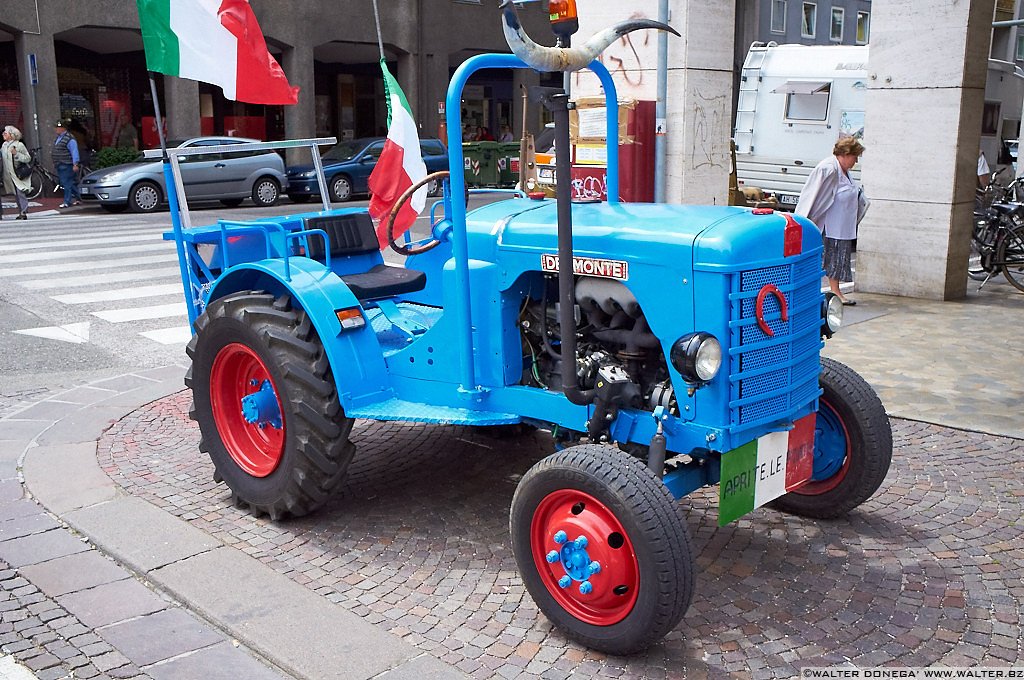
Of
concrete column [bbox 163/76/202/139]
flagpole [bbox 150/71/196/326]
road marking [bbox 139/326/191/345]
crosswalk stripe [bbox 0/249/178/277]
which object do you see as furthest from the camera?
concrete column [bbox 163/76/202/139]

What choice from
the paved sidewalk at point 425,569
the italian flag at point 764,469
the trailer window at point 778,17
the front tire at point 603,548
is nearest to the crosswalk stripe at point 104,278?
the paved sidewalk at point 425,569

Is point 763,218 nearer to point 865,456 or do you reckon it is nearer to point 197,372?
point 865,456

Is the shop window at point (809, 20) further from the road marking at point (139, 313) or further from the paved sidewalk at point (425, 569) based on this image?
the paved sidewalk at point (425, 569)

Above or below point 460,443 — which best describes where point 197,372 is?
above

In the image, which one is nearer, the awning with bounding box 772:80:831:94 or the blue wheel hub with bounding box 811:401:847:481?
the blue wheel hub with bounding box 811:401:847:481

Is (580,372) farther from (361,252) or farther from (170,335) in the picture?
(170,335)

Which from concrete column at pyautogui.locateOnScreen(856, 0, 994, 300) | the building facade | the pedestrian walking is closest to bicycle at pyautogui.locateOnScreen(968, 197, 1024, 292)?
concrete column at pyautogui.locateOnScreen(856, 0, 994, 300)

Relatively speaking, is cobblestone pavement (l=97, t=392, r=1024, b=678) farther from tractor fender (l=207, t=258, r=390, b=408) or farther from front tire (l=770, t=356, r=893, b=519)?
tractor fender (l=207, t=258, r=390, b=408)

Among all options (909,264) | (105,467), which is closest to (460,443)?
(105,467)

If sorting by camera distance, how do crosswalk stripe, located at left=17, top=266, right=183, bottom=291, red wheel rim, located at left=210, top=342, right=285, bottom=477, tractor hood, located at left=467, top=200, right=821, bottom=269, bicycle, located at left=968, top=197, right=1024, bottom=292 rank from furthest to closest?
1. crosswalk stripe, located at left=17, top=266, right=183, bottom=291
2. bicycle, located at left=968, top=197, right=1024, bottom=292
3. red wheel rim, located at left=210, top=342, right=285, bottom=477
4. tractor hood, located at left=467, top=200, right=821, bottom=269

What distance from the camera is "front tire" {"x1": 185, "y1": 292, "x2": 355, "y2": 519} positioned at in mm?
4539

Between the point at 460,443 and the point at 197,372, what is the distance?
162 cm

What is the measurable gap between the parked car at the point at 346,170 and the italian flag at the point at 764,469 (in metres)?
19.9

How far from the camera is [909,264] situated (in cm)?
1017
